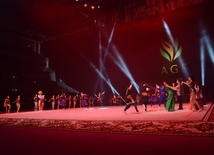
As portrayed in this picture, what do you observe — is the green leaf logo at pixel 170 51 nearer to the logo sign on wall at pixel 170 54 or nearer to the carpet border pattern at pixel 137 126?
the logo sign on wall at pixel 170 54

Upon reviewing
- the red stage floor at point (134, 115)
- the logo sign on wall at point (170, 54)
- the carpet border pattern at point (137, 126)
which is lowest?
the carpet border pattern at point (137, 126)

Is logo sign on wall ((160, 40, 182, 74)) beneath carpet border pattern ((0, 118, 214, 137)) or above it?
above

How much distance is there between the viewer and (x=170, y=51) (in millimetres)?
18266

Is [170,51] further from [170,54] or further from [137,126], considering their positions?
[137,126]

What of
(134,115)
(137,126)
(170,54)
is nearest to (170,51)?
(170,54)

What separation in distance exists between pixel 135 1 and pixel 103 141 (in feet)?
48.2

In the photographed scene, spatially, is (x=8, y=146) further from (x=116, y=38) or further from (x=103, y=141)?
(x=116, y=38)

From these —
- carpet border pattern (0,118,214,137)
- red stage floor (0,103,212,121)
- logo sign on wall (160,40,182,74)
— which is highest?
logo sign on wall (160,40,182,74)

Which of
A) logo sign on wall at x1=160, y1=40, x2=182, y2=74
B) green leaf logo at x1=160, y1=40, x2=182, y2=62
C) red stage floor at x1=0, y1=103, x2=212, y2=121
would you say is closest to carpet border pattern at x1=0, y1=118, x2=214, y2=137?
red stage floor at x1=0, y1=103, x2=212, y2=121

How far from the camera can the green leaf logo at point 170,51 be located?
1802cm

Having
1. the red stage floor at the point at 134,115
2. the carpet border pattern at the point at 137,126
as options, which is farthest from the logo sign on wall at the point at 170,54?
the carpet border pattern at the point at 137,126

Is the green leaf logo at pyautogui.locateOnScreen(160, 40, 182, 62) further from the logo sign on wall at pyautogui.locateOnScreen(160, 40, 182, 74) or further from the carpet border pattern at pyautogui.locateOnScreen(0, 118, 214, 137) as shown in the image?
the carpet border pattern at pyautogui.locateOnScreen(0, 118, 214, 137)

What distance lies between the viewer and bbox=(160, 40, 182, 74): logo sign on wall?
18.0 metres

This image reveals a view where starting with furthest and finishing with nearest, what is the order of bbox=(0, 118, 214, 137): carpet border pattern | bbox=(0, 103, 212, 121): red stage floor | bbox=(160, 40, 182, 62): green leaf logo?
bbox=(160, 40, 182, 62): green leaf logo, bbox=(0, 103, 212, 121): red stage floor, bbox=(0, 118, 214, 137): carpet border pattern
